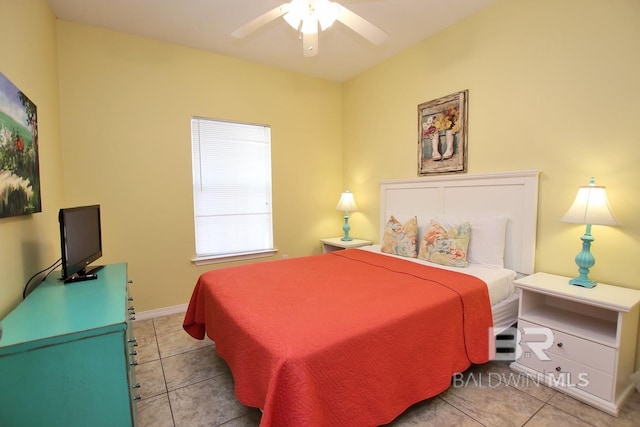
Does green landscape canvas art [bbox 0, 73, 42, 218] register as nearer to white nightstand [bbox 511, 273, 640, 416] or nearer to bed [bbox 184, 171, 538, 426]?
bed [bbox 184, 171, 538, 426]

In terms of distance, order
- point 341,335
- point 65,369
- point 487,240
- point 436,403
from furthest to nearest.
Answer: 1. point 487,240
2. point 436,403
3. point 341,335
4. point 65,369

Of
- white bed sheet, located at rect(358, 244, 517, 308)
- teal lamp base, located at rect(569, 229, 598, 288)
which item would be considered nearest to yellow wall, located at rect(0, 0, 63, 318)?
white bed sheet, located at rect(358, 244, 517, 308)

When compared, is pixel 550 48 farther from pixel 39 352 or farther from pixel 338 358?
pixel 39 352

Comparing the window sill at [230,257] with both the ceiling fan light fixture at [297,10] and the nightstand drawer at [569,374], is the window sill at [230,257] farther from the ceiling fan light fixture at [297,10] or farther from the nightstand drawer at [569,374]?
the nightstand drawer at [569,374]

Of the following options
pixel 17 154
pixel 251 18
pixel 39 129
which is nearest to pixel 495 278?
pixel 251 18

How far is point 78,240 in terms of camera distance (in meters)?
1.93

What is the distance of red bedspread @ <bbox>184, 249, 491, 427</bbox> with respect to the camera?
4.00 ft

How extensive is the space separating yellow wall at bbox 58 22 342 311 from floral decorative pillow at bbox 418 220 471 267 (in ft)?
6.15

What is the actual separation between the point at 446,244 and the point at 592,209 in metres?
0.98

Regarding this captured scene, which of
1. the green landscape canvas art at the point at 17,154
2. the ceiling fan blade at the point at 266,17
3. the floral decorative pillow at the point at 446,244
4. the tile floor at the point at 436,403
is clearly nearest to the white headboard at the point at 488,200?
the floral decorative pillow at the point at 446,244

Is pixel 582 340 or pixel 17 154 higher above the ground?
pixel 17 154

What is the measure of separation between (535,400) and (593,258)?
97 centimetres

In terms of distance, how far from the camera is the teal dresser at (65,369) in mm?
1072

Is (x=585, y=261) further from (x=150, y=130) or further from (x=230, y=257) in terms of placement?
(x=150, y=130)
